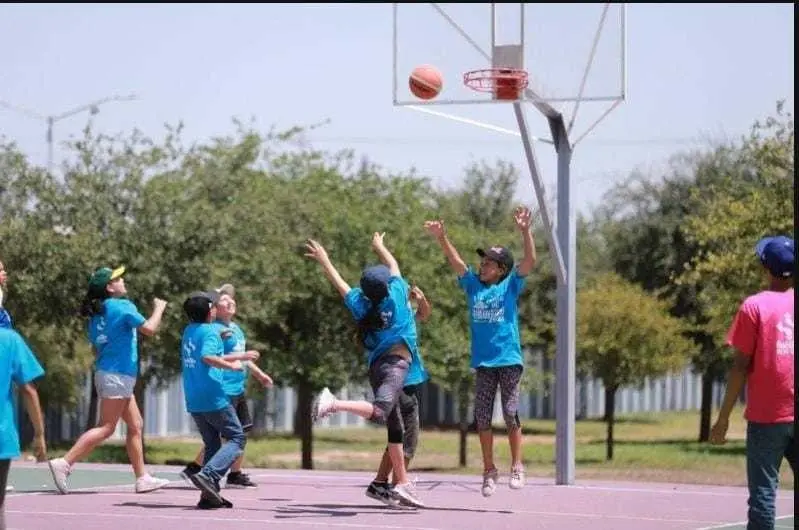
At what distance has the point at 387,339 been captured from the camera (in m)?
13.2

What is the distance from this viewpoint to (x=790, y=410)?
9539 millimetres

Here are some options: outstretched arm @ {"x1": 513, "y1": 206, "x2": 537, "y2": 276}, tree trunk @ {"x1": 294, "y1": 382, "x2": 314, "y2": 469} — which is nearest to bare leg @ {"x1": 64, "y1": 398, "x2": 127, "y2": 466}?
outstretched arm @ {"x1": 513, "y1": 206, "x2": 537, "y2": 276}

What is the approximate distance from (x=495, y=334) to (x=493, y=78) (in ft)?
10.4

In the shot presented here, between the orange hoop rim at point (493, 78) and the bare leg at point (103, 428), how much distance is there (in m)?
4.32

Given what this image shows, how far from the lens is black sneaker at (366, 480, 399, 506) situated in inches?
532

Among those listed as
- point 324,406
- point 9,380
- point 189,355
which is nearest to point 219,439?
point 189,355

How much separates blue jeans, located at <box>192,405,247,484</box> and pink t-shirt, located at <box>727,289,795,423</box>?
200 inches

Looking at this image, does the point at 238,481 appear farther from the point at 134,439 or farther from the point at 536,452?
the point at 536,452

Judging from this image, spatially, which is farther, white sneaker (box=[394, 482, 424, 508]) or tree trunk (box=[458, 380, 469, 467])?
tree trunk (box=[458, 380, 469, 467])

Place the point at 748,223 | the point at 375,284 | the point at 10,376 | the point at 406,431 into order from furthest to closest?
1. the point at 748,223
2. the point at 406,431
3. the point at 375,284
4. the point at 10,376

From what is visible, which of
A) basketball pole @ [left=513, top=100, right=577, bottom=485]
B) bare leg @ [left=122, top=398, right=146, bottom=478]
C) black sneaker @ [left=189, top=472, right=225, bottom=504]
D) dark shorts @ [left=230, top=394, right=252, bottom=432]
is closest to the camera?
black sneaker @ [left=189, top=472, right=225, bottom=504]

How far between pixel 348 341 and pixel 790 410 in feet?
82.1

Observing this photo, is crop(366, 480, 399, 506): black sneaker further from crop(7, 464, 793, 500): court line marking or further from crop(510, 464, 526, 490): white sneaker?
crop(7, 464, 793, 500): court line marking

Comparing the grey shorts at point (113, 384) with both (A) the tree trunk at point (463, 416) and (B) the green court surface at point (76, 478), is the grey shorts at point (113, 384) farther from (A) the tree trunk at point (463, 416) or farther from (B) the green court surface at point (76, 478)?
(A) the tree trunk at point (463, 416)
